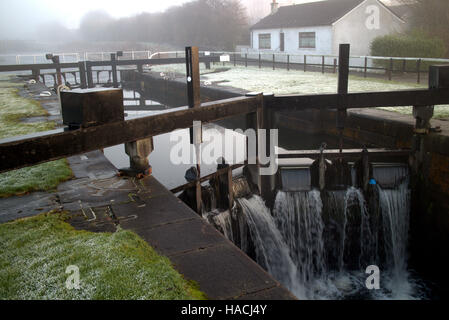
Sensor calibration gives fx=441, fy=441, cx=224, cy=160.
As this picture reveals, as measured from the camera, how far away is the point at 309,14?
108ft

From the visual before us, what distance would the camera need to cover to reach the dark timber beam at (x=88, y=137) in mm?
4402

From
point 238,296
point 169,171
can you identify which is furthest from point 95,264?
point 169,171

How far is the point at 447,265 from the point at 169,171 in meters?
7.37

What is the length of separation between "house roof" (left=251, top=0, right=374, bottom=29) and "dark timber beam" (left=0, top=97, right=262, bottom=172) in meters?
24.6

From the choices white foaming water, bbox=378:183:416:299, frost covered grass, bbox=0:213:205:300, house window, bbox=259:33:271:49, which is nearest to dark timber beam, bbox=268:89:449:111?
white foaming water, bbox=378:183:416:299

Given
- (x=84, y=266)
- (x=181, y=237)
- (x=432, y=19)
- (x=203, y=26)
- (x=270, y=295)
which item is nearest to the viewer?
(x=270, y=295)

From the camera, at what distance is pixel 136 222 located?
476cm

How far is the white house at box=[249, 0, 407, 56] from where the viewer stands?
28.8 m

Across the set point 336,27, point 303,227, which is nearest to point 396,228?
point 303,227

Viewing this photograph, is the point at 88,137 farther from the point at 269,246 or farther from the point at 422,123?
the point at 422,123

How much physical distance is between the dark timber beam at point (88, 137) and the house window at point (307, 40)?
2521 centimetres

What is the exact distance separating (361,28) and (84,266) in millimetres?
→ 29386

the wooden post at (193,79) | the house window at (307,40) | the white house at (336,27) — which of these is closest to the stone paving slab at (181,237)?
the wooden post at (193,79)

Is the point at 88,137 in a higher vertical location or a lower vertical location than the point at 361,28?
lower
